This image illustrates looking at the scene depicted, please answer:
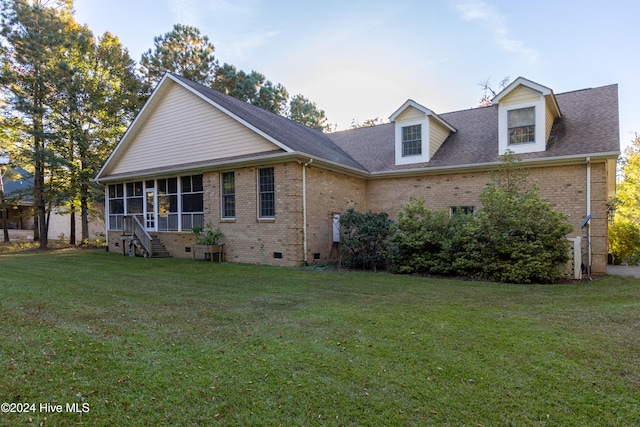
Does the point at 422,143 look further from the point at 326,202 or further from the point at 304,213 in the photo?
the point at 304,213

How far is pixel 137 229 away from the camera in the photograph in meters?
15.1

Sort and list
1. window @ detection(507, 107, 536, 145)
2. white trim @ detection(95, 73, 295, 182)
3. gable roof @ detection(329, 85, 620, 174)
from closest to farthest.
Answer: gable roof @ detection(329, 85, 620, 174)
white trim @ detection(95, 73, 295, 182)
window @ detection(507, 107, 536, 145)

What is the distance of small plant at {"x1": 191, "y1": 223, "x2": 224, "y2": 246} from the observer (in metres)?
12.8

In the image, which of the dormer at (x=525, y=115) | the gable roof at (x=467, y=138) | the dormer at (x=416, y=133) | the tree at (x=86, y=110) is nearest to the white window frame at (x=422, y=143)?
the dormer at (x=416, y=133)

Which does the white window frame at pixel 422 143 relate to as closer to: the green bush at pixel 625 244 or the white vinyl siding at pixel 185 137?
the white vinyl siding at pixel 185 137

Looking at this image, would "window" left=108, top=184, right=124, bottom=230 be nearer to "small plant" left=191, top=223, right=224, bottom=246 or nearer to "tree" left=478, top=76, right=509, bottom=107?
"small plant" left=191, top=223, right=224, bottom=246

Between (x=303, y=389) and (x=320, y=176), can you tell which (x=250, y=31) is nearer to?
(x=320, y=176)

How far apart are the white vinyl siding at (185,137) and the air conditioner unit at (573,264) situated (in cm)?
878

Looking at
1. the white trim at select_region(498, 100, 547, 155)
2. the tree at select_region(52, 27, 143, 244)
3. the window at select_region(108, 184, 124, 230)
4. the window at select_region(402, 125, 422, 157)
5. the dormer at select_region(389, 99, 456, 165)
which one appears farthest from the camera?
the tree at select_region(52, 27, 143, 244)

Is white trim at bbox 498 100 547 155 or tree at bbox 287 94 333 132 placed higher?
tree at bbox 287 94 333 132

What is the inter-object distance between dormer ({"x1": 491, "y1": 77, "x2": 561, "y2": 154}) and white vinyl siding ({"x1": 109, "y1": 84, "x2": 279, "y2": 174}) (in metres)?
7.81

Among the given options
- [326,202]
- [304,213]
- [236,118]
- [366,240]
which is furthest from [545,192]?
[236,118]

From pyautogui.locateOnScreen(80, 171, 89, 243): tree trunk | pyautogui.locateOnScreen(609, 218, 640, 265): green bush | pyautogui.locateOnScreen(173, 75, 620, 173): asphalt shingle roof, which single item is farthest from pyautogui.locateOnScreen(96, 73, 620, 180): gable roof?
pyautogui.locateOnScreen(80, 171, 89, 243): tree trunk

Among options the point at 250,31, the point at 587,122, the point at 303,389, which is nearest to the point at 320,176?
the point at 250,31
